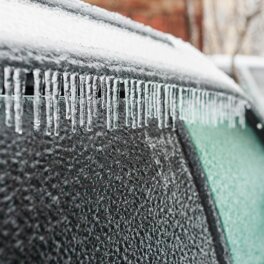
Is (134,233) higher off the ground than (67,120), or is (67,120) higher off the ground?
(67,120)

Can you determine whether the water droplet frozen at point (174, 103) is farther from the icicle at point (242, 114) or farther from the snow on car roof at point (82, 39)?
the icicle at point (242, 114)

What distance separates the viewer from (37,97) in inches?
32.7

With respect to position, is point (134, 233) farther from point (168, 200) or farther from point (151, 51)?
point (151, 51)

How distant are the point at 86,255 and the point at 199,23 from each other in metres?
14.3

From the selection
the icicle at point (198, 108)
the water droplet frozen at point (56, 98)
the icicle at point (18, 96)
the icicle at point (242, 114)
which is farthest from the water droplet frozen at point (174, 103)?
the icicle at point (242, 114)

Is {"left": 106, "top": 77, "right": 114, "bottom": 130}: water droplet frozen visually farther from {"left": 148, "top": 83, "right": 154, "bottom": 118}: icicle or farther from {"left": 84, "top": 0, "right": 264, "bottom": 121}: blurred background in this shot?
{"left": 84, "top": 0, "right": 264, "bottom": 121}: blurred background

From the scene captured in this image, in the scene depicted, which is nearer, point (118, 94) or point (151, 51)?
point (118, 94)

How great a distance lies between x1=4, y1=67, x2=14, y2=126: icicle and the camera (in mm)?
708

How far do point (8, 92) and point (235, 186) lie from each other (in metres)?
1.29

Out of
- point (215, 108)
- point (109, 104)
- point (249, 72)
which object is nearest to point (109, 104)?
point (109, 104)

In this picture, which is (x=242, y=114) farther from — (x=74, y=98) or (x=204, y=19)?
(x=204, y=19)

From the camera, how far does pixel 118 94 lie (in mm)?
1031

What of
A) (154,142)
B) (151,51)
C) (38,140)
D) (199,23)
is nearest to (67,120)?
(38,140)

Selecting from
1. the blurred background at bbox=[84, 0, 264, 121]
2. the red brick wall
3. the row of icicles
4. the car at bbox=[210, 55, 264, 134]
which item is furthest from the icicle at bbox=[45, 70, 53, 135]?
the red brick wall
